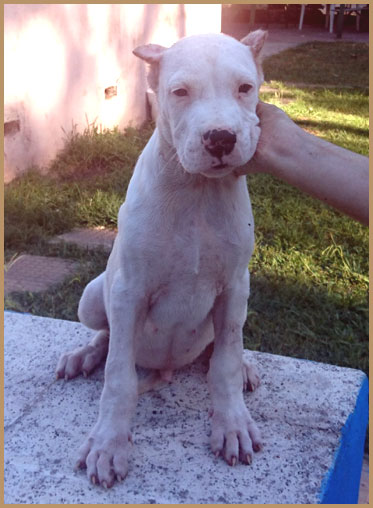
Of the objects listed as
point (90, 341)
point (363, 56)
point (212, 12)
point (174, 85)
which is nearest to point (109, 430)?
point (90, 341)

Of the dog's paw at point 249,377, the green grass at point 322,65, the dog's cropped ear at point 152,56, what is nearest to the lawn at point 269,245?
the dog's paw at point 249,377

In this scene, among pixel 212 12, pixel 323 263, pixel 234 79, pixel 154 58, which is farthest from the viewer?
pixel 212 12

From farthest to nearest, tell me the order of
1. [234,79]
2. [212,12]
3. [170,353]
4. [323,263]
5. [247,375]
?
[212,12] < [323,263] < [247,375] < [170,353] < [234,79]

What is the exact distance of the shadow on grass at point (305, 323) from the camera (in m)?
3.86

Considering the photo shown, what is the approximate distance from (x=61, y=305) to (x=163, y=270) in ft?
6.99

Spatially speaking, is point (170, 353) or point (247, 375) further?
point (247, 375)

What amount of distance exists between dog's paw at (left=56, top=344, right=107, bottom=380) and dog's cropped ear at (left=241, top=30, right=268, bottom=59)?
146 cm

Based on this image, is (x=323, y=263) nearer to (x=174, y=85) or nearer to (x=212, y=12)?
(x=174, y=85)

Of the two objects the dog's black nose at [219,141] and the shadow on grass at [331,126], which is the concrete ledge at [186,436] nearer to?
the dog's black nose at [219,141]

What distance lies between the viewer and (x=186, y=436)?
8.36 feet

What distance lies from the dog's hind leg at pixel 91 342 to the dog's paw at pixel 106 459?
23.2 inches

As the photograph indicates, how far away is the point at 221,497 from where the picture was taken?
2250 millimetres

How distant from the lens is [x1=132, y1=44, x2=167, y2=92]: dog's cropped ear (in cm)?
225

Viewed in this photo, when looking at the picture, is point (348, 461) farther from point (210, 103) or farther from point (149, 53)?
point (149, 53)
